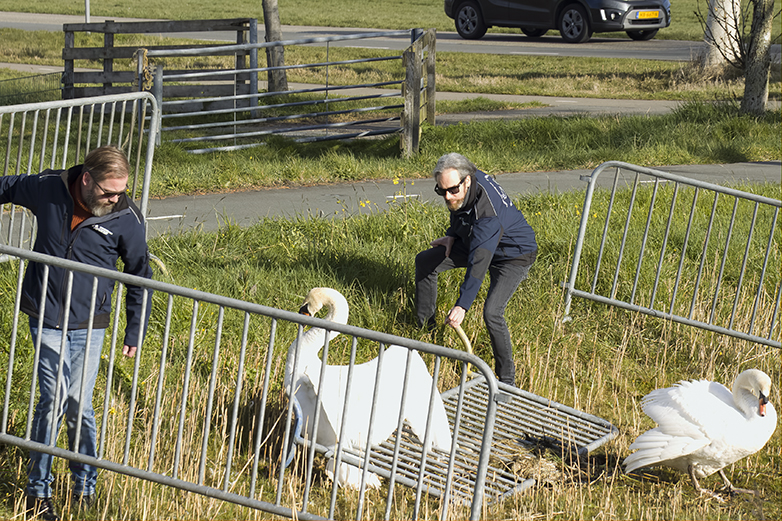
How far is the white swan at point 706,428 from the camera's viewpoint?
4363 mm

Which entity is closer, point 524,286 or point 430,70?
point 524,286

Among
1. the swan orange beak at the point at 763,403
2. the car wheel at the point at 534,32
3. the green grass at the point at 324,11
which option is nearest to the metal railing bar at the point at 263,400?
the swan orange beak at the point at 763,403

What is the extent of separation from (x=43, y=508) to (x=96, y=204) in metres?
1.34

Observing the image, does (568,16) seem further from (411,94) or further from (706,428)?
(706,428)

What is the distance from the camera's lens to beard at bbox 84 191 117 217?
148 inches

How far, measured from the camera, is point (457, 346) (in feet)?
19.6

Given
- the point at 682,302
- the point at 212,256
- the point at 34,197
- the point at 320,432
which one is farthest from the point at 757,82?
the point at 34,197

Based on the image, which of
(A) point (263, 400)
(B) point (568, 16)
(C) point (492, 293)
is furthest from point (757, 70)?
(A) point (263, 400)

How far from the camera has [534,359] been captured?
227 inches

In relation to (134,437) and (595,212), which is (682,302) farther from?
(134,437)

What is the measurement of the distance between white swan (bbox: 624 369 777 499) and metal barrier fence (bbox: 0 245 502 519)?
0.92 m

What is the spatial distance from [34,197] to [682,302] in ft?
15.7

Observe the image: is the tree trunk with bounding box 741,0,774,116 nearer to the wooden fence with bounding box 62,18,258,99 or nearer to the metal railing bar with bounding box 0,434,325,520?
the wooden fence with bounding box 62,18,258,99

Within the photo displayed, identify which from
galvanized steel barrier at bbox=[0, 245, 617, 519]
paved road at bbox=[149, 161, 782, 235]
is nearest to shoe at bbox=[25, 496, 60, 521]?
galvanized steel barrier at bbox=[0, 245, 617, 519]
